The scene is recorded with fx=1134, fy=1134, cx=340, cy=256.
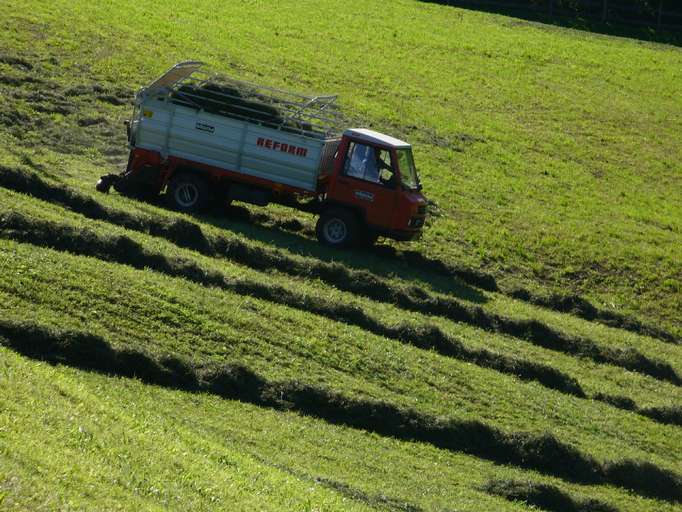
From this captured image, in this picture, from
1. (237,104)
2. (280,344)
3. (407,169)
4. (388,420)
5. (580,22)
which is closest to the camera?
(388,420)

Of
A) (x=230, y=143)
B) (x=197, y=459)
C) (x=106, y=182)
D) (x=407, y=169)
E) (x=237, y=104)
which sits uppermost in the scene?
(x=237, y=104)

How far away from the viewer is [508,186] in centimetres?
3853

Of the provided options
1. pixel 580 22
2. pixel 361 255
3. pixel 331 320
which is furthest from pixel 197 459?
pixel 580 22

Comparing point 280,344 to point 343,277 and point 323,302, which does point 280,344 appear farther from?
point 343,277

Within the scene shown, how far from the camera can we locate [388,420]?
19.3m

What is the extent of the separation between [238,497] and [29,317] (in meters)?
7.00

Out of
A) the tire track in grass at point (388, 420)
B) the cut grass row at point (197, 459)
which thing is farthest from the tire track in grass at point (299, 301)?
the cut grass row at point (197, 459)

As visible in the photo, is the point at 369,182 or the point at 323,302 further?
the point at 369,182

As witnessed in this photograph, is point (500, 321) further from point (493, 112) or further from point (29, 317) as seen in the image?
point (493, 112)

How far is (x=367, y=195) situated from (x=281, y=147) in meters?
2.49

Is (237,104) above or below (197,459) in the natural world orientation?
above

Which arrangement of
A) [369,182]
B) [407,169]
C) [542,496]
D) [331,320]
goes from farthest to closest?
[407,169], [369,182], [331,320], [542,496]

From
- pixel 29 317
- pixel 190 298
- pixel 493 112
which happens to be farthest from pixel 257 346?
pixel 493 112

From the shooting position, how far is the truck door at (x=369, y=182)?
28422 mm
